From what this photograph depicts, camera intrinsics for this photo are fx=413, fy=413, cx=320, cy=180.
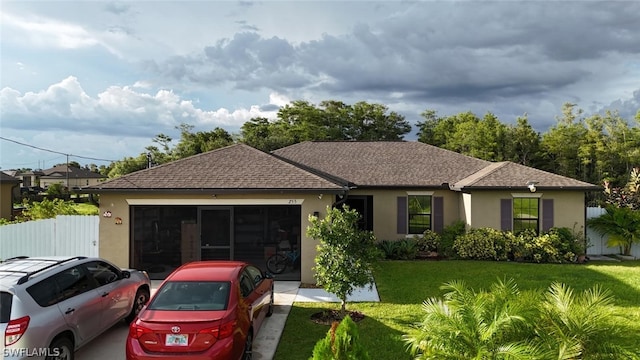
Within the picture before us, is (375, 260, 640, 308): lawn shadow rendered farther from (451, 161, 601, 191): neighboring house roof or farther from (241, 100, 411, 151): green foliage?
(241, 100, 411, 151): green foliage

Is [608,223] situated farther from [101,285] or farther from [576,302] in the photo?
[101,285]

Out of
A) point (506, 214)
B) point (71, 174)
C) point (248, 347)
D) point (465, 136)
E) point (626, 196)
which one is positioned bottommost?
point (248, 347)

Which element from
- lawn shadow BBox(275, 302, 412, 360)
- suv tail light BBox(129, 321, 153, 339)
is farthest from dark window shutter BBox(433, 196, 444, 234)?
suv tail light BBox(129, 321, 153, 339)

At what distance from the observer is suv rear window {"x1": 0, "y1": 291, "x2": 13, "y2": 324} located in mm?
5904

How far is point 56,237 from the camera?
14648 millimetres

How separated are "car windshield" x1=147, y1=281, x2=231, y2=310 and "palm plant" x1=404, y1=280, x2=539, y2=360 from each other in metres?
3.28

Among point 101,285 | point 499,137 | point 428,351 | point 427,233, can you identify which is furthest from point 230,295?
point 499,137

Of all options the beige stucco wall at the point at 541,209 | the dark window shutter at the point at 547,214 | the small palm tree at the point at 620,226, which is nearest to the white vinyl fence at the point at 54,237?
the beige stucco wall at the point at 541,209

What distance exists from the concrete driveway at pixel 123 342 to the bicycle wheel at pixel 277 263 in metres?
2.88

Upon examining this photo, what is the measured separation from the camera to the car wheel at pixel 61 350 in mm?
6340

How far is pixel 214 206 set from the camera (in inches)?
518

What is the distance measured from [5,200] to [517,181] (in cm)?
2849

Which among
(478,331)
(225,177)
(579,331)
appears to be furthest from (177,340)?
(225,177)

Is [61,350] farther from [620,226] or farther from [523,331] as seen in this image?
[620,226]
